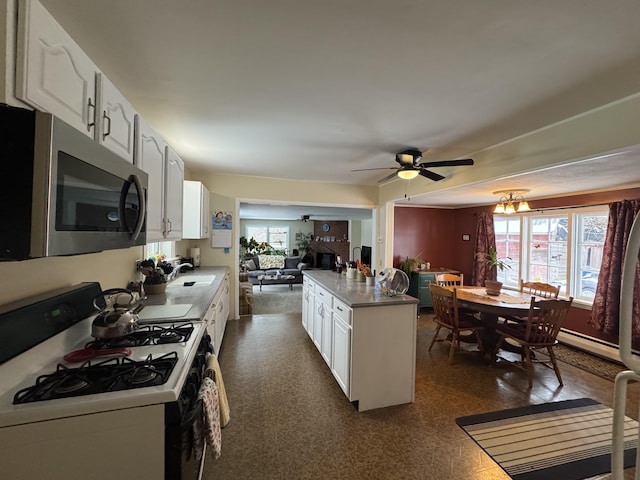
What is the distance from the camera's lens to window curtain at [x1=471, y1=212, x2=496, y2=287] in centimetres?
516

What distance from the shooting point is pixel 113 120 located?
131 cm

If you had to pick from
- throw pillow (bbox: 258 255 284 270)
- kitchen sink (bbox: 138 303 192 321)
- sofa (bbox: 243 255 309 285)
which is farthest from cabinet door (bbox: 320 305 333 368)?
throw pillow (bbox: 258 255 284 270)

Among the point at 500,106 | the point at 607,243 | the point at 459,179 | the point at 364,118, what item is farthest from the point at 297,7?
the point at 607,243

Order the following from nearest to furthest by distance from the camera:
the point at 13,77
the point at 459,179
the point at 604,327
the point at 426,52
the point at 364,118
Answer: the point at 13,77
the point at 426,52
the point at 364,118
the point at 459,179
the point at 604,327

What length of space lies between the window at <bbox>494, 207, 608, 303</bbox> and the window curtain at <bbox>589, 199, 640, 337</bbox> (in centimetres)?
29

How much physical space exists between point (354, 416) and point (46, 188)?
235 centimetres

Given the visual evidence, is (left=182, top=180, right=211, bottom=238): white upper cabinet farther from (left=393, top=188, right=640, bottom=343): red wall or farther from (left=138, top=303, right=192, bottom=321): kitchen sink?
(left=393, top=188, right=640, bottom=343): red wall

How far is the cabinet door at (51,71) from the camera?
0.80 meters

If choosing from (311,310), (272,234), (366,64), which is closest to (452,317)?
(311,310)

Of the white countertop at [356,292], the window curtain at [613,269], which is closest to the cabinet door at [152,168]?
the white countertop at [356,292]

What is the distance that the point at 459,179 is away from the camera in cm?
325

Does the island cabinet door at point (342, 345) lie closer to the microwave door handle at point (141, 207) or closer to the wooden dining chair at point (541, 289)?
the microwave door handle at point (141, 207)

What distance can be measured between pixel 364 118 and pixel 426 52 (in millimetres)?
823

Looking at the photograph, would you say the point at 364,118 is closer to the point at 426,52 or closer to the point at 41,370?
the point at 426,52
